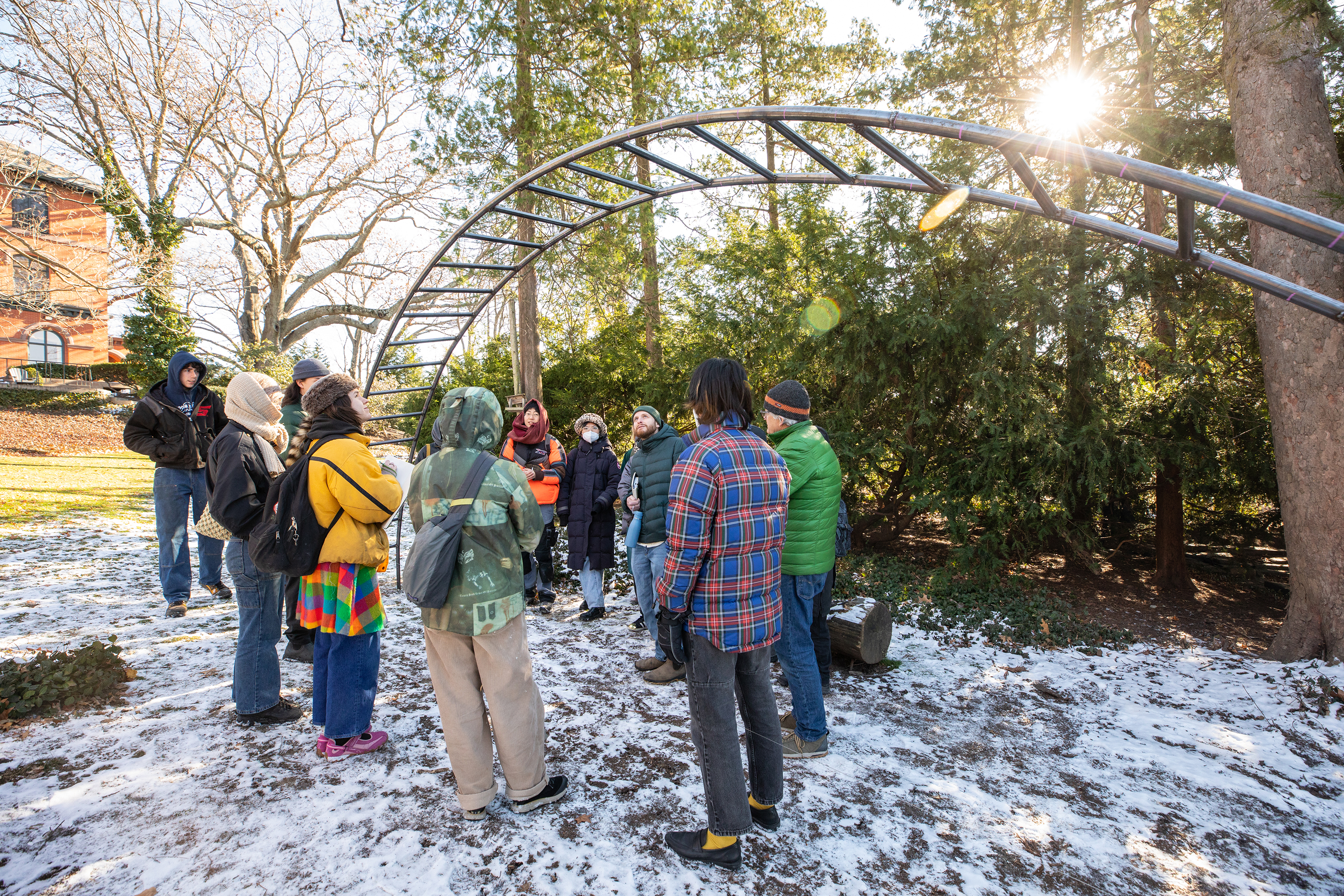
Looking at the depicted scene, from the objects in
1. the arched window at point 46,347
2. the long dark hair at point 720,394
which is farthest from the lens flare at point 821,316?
the arched window at point 46,347

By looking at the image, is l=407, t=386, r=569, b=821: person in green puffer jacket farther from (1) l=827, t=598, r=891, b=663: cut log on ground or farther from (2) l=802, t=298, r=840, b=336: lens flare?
(2) l=802, t=298, r=840, b=336: lens flare

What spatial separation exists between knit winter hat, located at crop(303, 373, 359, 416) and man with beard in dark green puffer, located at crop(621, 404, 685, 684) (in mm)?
2030

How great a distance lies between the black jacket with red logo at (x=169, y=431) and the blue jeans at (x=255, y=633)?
83.4 inches

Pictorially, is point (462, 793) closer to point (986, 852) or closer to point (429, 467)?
point (429, 467)

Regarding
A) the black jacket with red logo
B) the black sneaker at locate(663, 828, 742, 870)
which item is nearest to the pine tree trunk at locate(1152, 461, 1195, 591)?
the black sneaker at locate(663, 828, 742, 870)

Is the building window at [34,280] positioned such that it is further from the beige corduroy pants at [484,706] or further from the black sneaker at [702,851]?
the black sneaker at [702,851]

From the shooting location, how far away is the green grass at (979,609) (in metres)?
5.18

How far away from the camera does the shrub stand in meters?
3.45

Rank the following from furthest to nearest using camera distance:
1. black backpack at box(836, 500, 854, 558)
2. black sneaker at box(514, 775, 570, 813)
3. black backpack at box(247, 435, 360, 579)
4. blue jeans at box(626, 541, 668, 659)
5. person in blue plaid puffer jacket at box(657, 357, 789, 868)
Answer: blue jeans at box(626, 541, 668, 659) → black backpack at box(836, 500, 854, 558) → black backpack at box(247, 435, 360, 579) → black sneaker at box(514, 775, 570, 813) → person in blue plaid puffer jacket at box(657, 357, 789, 868)

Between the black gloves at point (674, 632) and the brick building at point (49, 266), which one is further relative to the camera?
the brick building at point (49, 266)

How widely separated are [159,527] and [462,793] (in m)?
4.14

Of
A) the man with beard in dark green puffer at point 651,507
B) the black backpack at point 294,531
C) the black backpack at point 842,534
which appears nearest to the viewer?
the black backpack at point 294,531

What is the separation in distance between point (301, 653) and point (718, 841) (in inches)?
133

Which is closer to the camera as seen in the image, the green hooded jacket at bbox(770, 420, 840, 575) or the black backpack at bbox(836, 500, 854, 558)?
the green hooded jacket at bbox(770, 420, 840, 575)
